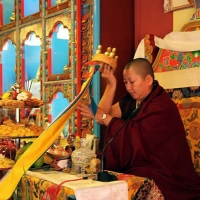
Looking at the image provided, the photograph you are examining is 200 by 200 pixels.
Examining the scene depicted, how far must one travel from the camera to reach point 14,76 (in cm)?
416

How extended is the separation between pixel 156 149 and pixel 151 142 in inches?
2.1

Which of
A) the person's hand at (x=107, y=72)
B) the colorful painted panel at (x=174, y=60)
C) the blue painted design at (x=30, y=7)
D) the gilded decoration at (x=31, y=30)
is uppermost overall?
the blue painted design at (x=30, y=7)

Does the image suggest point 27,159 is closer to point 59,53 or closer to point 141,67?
point 141,67

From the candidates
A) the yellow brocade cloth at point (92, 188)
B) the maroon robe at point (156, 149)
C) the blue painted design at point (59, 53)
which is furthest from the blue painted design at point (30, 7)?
the yellow brocade cloth at point (92, 188)

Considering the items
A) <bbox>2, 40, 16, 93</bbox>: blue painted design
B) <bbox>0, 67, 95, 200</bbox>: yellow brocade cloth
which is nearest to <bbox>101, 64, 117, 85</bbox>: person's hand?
<bbox>0, 67, 95, 200</bbox>: yellow brocade cloth

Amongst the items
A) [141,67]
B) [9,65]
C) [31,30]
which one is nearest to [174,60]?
[141,67]

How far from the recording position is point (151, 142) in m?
2.01

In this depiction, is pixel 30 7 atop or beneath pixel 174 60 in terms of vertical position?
atop

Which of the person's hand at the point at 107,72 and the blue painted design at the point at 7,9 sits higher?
the blue painted design at the point at 7,9

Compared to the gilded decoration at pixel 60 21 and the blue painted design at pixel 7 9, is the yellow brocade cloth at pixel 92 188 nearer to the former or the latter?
the gilded decoration at pixel 60 21

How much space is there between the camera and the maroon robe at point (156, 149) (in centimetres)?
199

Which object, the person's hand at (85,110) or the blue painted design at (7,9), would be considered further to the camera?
the blue painted design at (7,9)

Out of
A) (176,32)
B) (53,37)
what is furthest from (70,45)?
(176,32)

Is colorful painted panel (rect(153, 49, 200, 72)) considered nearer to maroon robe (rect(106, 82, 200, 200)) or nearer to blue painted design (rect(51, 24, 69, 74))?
maroon robe (rect(106, 82, 200, 200))
